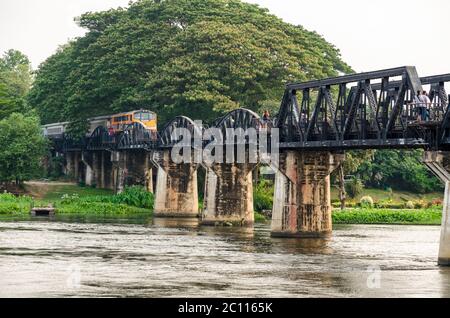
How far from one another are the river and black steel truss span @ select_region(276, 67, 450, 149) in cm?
662

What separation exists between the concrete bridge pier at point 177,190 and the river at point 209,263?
2071 cm

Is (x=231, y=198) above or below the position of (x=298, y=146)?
below

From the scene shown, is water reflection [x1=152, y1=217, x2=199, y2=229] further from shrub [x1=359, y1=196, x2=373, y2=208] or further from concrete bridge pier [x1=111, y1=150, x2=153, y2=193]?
shrub [x1=359, y1=196, x2=373, y2=208]

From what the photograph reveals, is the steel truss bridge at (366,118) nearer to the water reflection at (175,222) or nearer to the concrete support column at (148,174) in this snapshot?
the water reflection at (175,222)

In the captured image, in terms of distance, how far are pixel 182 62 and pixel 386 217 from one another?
28025 millimetres

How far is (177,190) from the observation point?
11444 cm

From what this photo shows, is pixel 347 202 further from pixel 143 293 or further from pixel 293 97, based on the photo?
pixel 143 293

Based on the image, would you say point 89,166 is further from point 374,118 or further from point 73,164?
point 374,118

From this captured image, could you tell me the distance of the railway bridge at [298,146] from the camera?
62.1m

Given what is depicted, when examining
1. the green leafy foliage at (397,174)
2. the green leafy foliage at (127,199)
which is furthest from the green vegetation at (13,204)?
the green leafy foliage at (397,174)

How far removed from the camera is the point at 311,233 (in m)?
80.6

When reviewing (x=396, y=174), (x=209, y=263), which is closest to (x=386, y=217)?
(x=396, y=174)

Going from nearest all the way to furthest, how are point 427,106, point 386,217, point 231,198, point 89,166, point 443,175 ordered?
point 443,175, point 427,106, point 231,198, point 386,217, point 89,166
